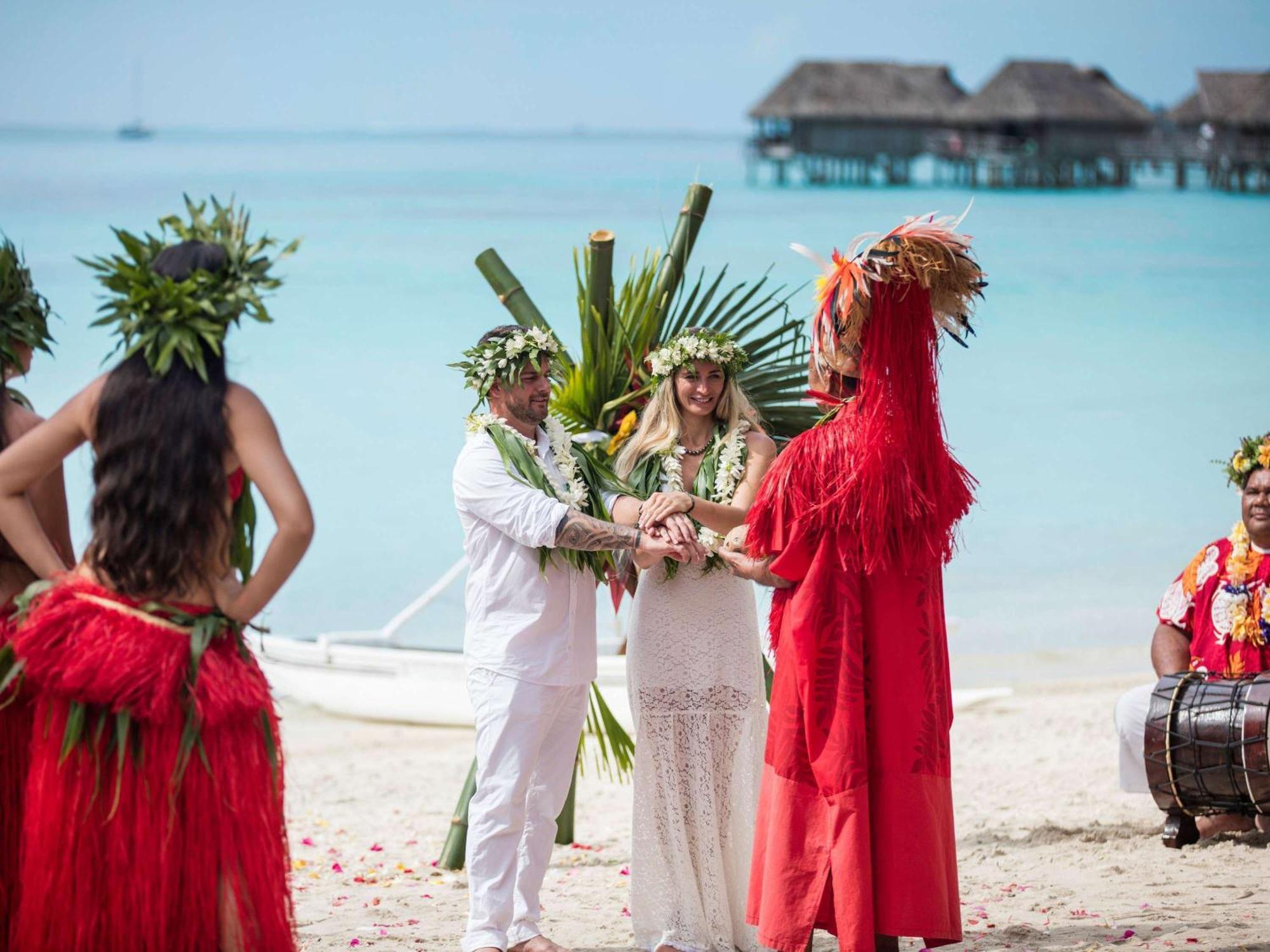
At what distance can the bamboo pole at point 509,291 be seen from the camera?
228 inches

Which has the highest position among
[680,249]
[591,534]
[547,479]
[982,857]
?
[680,249]

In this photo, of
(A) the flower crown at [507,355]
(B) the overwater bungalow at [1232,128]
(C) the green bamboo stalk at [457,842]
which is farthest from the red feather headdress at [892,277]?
(B) the overwater bungalow at [1232,128]

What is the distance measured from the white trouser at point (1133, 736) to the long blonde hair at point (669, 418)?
2.05m

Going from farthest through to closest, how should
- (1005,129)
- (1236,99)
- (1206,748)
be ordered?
(1005,129)
(1236,99)
(1206,748)

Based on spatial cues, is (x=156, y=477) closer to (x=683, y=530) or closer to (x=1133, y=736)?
(x=683, y=530)

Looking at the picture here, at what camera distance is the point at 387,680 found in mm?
10164

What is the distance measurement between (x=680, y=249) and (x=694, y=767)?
210 cm

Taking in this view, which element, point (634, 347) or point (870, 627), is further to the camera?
point (634, 347)

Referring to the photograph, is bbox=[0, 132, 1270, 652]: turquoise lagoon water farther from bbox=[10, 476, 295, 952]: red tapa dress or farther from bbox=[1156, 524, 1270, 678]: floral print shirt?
bbox=[1156, 524, 1270, 678]: floral print shirt

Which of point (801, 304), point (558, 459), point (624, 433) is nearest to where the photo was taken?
point (558, 459)

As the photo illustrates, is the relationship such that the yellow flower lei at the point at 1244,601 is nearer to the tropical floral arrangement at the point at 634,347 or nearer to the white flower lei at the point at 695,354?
the tropical floral arrangement at the point at 634,347

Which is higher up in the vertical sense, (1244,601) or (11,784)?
(1244,601)

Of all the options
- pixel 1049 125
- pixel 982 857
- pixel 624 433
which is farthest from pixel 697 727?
pixel 1049 125

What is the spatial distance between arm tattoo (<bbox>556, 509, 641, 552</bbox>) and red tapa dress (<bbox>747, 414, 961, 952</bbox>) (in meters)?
0.48
